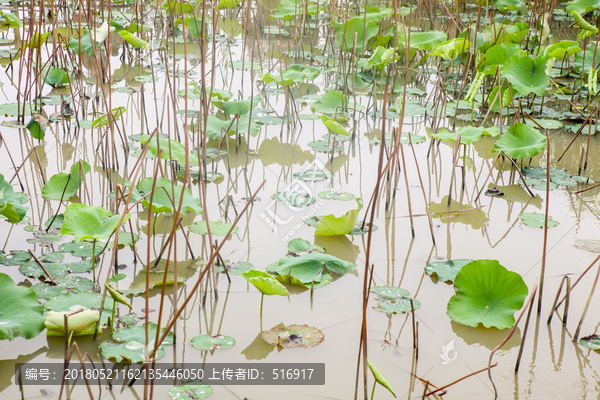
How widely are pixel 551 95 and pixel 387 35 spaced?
109 centimetres

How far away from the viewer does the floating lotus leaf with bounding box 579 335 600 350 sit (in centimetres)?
135

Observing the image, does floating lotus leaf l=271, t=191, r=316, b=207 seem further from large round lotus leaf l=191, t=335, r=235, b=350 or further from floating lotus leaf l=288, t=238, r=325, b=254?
large round lotus leaf l=191, t=335, r=235, b=350

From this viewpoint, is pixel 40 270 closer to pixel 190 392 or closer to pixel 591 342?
pixel 190 392

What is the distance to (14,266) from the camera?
1.60 m

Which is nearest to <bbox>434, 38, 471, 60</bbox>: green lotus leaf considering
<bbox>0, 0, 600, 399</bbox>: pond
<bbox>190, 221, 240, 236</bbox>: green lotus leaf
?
<bbox>0, 0, 600, 399</bbox>: pond

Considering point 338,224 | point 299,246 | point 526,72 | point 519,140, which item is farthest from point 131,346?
point 526,72

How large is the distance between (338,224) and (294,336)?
1.67 ft

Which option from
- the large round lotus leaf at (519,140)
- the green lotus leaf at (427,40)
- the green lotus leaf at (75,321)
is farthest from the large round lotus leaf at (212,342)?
the green lotus leaf at (427,40)

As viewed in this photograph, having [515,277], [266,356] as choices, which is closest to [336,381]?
[266,356]

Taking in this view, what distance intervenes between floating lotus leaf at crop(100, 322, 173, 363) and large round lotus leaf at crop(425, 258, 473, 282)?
804 millimetres

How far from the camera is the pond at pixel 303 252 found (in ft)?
4.10

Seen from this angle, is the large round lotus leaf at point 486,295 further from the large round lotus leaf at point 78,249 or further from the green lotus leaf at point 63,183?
the green lotus leaf at point 63,183

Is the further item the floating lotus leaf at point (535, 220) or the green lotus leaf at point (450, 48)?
the green lotus leaf at point (450, 48)

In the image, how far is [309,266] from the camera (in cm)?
160
